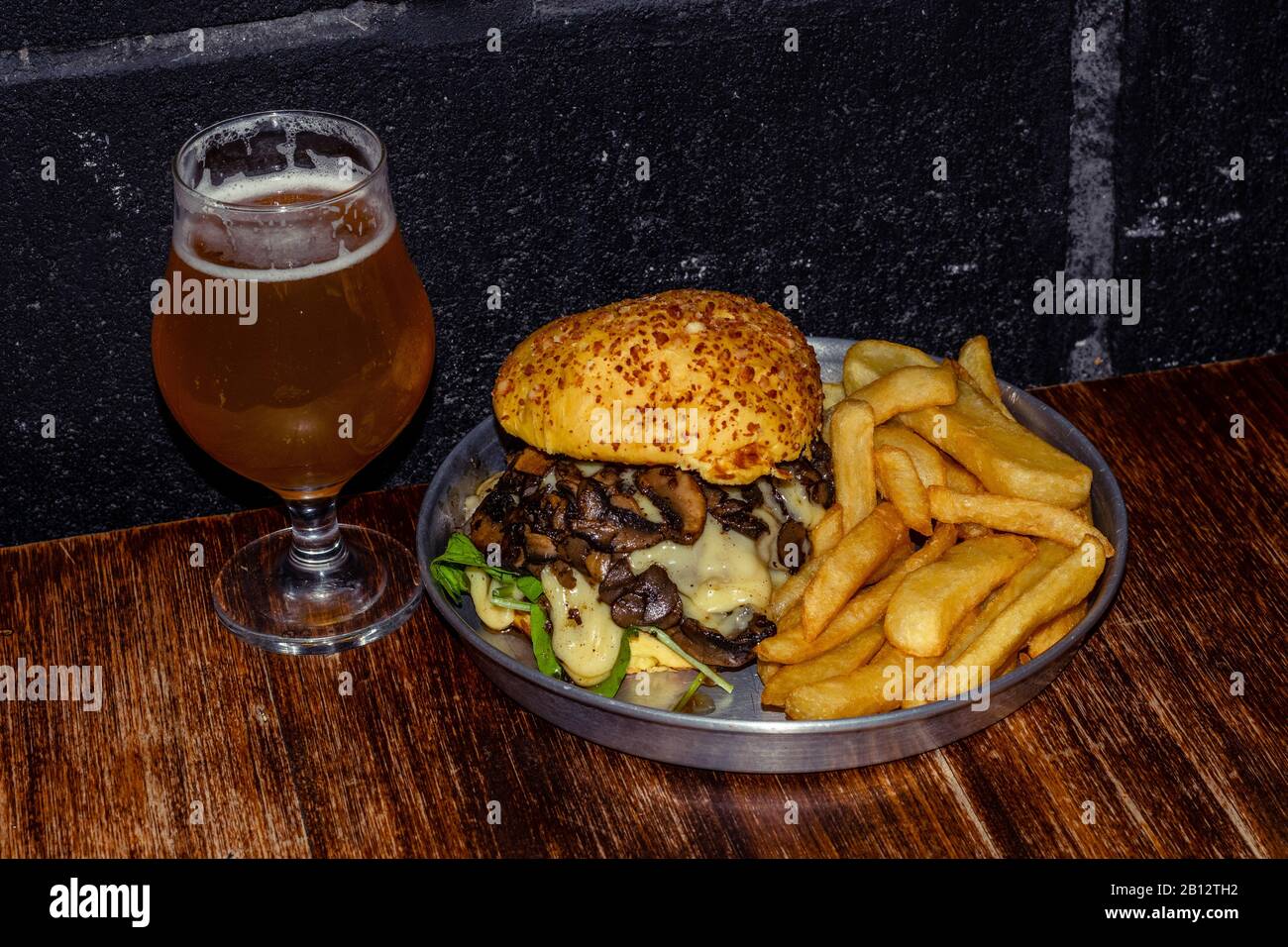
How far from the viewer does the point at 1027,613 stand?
2158 millimetres

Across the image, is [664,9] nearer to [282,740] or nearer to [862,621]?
[862,621]

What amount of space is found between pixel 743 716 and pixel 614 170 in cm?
110

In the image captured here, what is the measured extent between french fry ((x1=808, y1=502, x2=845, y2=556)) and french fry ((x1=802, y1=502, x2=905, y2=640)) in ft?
0.16

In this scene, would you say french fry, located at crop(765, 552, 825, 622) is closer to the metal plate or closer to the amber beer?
the metal plate

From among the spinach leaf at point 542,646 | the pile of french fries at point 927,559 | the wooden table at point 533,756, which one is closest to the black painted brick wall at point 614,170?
the wooden table at point 533,756

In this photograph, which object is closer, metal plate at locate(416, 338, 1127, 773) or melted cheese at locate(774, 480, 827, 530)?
metal plate at locate(416, 338, 1127, 773)

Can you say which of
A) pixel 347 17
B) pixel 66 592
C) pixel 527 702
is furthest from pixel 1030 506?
pixel 66 592

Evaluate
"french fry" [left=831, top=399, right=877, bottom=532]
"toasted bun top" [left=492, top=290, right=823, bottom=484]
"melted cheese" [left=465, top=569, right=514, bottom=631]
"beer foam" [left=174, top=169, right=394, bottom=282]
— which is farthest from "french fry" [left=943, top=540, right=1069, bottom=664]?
"beer foam" [left=174, top=169, right=394, bottom=282]

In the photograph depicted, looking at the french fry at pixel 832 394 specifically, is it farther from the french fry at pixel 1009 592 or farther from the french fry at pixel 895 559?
the french fry at pixel 1009 592

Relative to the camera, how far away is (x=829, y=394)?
2.69m

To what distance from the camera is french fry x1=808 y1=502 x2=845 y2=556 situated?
2.39 m

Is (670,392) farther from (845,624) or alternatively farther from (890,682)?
(890,682)

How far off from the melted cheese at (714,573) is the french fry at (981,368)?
54cm

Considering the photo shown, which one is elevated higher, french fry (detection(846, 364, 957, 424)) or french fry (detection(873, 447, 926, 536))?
french fry (detection(846, 364, 957, 424))
